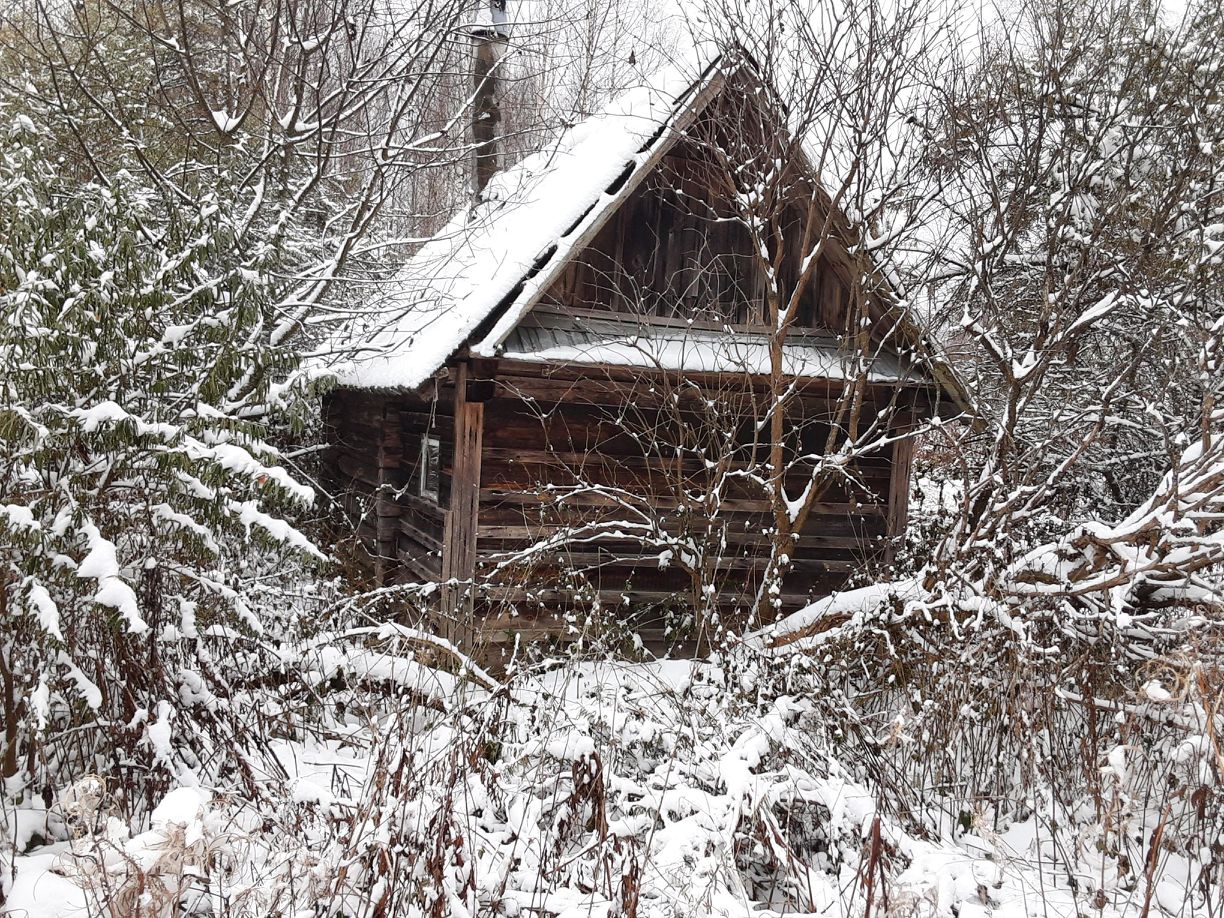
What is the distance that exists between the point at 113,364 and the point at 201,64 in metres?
12.3

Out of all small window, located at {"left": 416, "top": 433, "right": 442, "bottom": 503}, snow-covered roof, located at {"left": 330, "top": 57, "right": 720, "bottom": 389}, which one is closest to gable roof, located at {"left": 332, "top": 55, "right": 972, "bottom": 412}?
snow-covered roof, located at {"left": 330, "top": 57, "right": 720, "bottom": 389}

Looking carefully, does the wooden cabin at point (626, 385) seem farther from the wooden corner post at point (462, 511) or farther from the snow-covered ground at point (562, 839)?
the snow-covered ground at point (562, 839)

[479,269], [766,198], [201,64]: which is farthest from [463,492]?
[201,64]

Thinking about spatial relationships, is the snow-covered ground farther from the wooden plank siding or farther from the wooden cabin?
the wooden plank siding

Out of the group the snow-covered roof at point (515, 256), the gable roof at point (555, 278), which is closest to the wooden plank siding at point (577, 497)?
the gable roof at point (555, 278)

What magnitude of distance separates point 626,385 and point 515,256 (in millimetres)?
1420

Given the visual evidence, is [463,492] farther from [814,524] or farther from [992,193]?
[992,193]

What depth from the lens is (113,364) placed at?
4.38 metres

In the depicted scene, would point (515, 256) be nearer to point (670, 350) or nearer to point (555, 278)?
point (555, 278)

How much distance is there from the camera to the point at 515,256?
25.3ft

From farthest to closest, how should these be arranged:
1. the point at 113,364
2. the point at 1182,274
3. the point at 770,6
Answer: the point at 1182,274, the point at 770,6, the point at 113,364

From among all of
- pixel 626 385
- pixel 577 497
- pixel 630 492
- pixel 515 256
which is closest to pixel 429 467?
pixel 577 497

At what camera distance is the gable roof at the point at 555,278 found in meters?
7.32

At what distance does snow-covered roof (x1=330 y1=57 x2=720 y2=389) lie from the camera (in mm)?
7328
